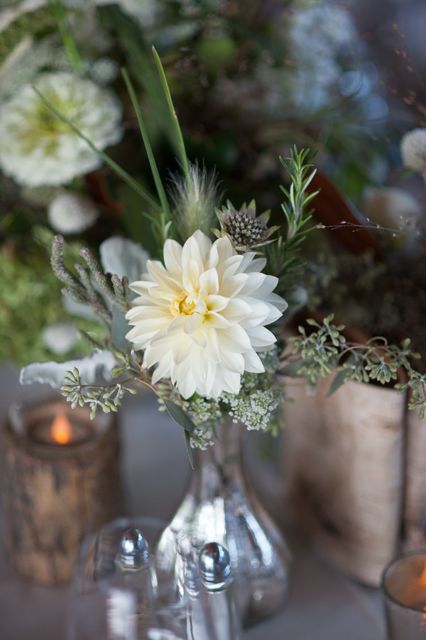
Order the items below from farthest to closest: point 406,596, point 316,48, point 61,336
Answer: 1. point 316,48
2. point 61,336
3. point 406,596

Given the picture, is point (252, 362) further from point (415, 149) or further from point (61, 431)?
point (61, 431)

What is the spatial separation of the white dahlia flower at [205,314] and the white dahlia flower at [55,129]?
0.69ft

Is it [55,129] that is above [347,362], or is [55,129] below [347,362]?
above

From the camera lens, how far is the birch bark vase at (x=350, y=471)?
503 millimetres

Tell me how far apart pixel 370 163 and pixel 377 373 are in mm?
384

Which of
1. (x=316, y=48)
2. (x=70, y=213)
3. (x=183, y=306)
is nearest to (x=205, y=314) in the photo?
(x=183, y=306)

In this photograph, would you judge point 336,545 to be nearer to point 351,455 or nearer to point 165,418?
point 351,455

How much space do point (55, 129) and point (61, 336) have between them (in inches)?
6.6

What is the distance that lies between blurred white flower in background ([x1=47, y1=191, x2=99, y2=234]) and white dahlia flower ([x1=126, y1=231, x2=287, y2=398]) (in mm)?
214

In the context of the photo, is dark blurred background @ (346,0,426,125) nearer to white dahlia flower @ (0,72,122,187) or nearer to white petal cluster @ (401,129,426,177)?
white petal cluster @ (401,129,426,177)

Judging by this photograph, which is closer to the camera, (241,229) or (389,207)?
(241,229)

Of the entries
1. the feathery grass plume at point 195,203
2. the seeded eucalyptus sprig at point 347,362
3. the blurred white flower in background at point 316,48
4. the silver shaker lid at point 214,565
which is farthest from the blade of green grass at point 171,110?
the blurred white flower in background at point 316,48

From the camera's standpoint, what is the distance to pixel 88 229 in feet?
2.04

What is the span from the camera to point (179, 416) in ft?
1.29
